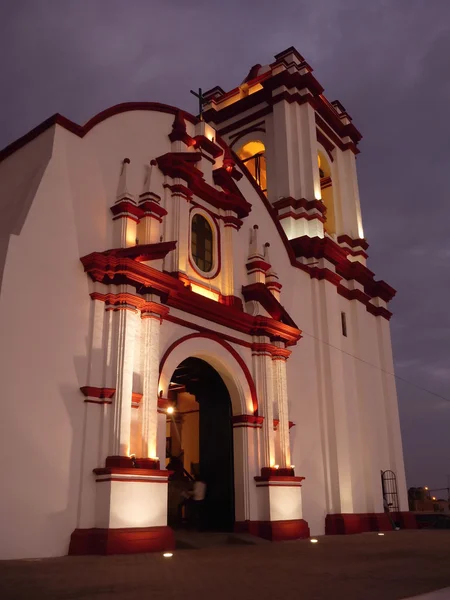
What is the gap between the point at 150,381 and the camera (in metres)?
10.2

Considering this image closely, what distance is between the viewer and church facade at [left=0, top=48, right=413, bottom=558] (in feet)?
29.7

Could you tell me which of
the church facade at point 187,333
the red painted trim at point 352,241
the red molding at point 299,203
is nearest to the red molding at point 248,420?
the church facade at point 187,333

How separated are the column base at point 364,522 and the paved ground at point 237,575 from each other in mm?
4453

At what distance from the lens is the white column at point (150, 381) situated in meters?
9.88

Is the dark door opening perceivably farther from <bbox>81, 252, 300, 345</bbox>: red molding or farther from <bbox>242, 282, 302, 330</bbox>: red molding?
<bbox>242, 282, 302, 330</bbox>: red molding

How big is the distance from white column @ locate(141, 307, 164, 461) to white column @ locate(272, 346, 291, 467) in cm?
342

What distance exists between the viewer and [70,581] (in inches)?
238

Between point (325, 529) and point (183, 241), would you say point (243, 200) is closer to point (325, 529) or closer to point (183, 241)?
point (183, 241)

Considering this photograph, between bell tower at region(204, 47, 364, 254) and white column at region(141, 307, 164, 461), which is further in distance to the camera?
bell tower at region(204, 47, 364, 254)

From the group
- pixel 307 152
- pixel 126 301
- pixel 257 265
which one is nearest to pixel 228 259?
pixel 257 265

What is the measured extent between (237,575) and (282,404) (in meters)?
6.62

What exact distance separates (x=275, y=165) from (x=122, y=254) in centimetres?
892

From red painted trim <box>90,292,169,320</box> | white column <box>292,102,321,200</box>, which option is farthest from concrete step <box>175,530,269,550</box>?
white column <box>292,102,321,200</box>

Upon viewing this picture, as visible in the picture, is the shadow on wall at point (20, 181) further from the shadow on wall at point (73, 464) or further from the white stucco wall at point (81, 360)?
the shadow on wall at point (73, 464)
